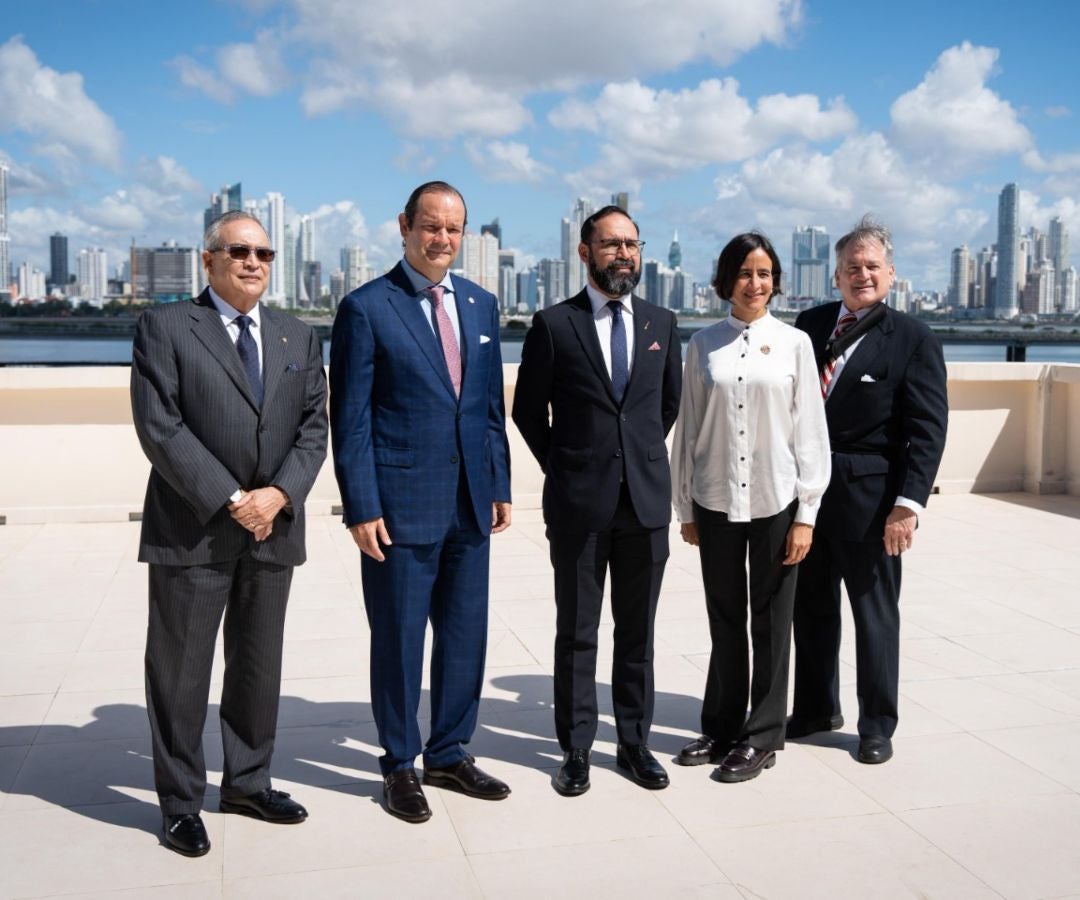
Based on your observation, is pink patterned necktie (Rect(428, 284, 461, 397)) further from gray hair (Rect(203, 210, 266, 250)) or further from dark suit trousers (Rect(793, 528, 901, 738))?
dark suit trousers (Rect(793, 528, 901, 738))

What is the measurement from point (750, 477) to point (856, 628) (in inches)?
25.1

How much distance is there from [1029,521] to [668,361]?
492 centimetres

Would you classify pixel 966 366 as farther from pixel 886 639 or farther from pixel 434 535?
pixel 434 535

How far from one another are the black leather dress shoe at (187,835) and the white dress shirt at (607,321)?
1.56m

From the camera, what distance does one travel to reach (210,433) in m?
2.70

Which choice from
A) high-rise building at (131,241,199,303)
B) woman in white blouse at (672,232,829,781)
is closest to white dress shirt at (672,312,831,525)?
woman in white blouse at (672,232,829,781)

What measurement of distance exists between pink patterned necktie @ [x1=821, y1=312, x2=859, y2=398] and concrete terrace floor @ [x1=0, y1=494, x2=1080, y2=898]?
1.11m

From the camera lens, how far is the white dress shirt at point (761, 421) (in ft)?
10.0

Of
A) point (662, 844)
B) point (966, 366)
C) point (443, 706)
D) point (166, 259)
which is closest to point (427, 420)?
point (443, 706)

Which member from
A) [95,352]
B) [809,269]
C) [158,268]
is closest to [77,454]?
[95,352]

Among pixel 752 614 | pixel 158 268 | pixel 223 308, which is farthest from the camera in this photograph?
pixel 158 268

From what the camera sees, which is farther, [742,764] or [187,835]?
[742,764]

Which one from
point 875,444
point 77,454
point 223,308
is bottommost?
point 77,454

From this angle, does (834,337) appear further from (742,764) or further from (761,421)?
(742,764)
